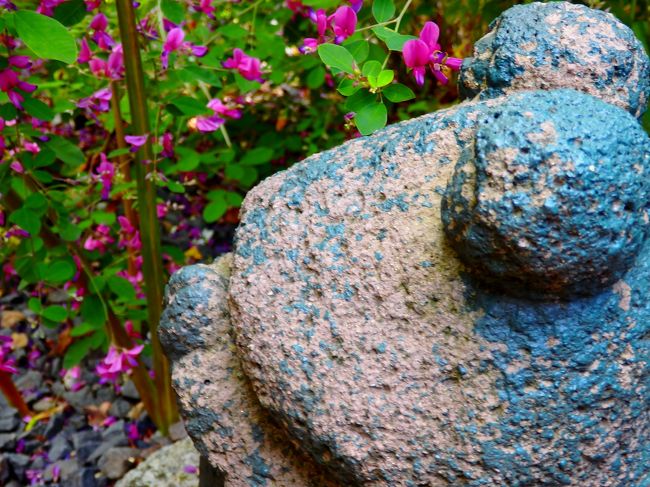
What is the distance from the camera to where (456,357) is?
810 millimetres

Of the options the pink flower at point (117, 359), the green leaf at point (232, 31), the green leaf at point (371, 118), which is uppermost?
the green leaf at point (371, 118)

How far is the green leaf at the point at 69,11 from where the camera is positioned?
1.35 metres

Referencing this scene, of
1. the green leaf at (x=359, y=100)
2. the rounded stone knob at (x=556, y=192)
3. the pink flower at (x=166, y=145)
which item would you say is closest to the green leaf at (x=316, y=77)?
the pink flower at (x=166, y=145)

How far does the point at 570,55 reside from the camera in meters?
0.89

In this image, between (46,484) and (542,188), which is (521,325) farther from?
(46,484)

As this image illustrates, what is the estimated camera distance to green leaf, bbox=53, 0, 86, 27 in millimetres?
1352

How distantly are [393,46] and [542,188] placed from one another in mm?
442

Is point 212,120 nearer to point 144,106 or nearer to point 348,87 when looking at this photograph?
point 144,106

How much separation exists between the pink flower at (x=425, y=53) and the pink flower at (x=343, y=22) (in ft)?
0.41

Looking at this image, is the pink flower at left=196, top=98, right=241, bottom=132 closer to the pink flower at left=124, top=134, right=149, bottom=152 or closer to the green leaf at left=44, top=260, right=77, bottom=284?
the pink flower at left=124, top=134, right=149, bottom=152

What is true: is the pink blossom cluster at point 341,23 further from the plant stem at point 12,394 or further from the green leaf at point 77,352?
the plant stem at point 12,394

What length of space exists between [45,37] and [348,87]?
46 cm

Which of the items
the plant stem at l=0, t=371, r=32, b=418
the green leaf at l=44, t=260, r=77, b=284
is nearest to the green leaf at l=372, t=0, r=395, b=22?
the green leaf at l=44, t=260, r=77, b=284

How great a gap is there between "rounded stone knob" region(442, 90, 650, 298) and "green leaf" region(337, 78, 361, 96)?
13.9 inches
